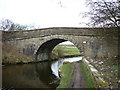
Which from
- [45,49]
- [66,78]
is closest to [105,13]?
[66,78]

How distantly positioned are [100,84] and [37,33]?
14.3 metres

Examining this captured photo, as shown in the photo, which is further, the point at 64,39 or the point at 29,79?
the point at 64,39

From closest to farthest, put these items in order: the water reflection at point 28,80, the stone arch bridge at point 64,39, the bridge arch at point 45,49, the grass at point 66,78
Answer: the grass at point 66,78 → the water reflection at point 28,80 → the stone arch bridge at point 64,39 → the bridge arch at point 45,49

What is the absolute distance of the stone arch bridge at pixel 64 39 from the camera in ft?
49.2

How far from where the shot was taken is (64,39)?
691 inches

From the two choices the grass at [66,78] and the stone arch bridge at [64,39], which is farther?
the stone arch bridge at [64,39]

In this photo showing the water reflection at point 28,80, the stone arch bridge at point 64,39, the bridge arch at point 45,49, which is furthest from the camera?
the bridge arch at point 45,49

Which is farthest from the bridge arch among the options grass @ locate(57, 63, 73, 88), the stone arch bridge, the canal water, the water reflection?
grass @ locate(57, 63, 73, 88)

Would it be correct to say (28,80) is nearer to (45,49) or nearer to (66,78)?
(66,78)

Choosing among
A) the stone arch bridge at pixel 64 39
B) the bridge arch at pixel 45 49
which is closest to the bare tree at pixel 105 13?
the stone arch bridge at pixel 64 39

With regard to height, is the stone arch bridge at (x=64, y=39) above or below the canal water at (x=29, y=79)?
above

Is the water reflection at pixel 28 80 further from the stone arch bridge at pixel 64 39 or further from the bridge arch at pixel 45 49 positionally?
the bridge arch at pixel 45 49

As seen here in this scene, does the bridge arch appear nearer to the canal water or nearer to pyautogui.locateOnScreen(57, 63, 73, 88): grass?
the canal water

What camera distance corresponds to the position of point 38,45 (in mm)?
18672
